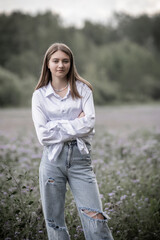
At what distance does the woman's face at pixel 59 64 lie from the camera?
1.98 metres

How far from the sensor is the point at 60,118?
198cm

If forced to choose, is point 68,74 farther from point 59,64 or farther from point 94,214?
point 94,214

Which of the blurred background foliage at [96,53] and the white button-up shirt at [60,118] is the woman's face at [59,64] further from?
the blurred background foliage at [96,53]

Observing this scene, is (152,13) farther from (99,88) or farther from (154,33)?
(99,88)

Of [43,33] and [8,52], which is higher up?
[43,33]

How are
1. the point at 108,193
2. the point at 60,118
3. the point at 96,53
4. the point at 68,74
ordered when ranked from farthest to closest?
the point at 96,53 → the point at 108,193 → the point at 68,74 → the point at 60,118

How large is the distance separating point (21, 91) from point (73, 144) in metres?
11.0

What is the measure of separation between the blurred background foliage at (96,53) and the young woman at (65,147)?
9.68 m

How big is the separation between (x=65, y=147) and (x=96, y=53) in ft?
64.1

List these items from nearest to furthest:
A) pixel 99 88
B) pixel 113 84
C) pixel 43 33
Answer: pixel 43 33 → pixel 99 88 → pixel 113 84

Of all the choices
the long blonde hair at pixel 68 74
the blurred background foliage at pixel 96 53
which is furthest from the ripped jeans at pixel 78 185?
the blurred background foliage at pixel 96 53

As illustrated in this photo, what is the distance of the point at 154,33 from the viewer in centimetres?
1984

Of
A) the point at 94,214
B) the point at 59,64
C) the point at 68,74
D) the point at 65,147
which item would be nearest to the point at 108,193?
the point at 94,214

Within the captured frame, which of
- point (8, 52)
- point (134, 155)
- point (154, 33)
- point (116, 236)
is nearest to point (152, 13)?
point (154, 33)
